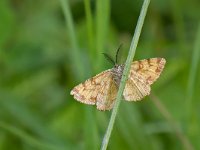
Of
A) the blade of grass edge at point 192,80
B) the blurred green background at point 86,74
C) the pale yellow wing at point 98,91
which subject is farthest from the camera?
the blurred green background at point 86,74

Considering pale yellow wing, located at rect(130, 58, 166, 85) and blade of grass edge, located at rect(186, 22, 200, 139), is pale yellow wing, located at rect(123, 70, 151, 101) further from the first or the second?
blade of grass edge, located at rect(186, 22, 200, 139)

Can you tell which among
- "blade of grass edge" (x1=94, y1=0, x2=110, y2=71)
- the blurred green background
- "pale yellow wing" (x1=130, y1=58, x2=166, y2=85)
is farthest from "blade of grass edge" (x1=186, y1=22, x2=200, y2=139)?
"pale yellow wing" (x1=130, y1=58, x2=166, y2=85)

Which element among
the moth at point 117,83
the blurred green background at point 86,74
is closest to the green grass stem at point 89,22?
the blurred green background at point 86,74

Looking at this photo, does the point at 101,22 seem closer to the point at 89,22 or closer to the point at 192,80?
the point at 89,22

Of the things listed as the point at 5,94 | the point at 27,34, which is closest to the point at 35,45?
the point at 27,34

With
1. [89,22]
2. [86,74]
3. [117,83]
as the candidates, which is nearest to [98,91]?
[117,83]

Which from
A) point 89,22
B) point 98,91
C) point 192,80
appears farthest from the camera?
point 192,80

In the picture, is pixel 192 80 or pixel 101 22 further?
pixel 192 80

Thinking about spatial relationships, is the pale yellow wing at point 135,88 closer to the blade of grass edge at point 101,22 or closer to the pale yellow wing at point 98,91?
the pale yellow wing at point 98,91
